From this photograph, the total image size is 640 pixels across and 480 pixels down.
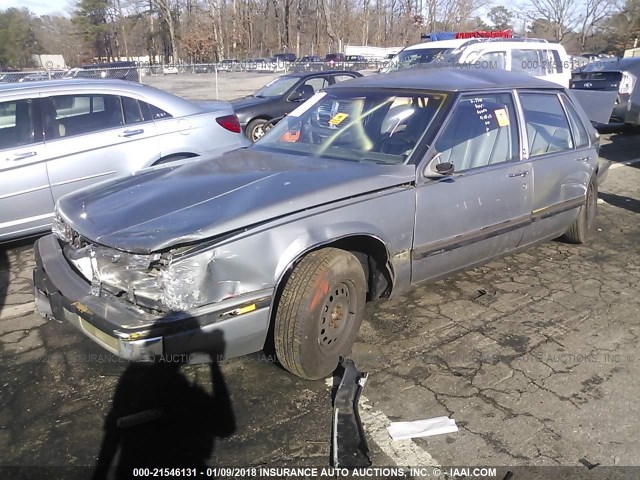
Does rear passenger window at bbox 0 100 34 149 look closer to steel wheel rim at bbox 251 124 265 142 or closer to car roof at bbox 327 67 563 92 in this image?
car roof at bbox 327 67 563 92

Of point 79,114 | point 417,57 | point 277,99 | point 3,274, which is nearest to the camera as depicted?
point 3,274

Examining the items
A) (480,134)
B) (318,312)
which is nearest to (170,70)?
(480,134)

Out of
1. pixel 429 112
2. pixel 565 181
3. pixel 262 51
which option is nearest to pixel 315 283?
pixel 429 112

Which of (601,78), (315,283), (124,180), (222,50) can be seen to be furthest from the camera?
(222,50)

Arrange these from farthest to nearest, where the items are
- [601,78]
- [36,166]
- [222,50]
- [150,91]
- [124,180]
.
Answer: [222,50] < [601,78] < [150,91] < [36,166] < [124,180]

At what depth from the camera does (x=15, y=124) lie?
5.11 m

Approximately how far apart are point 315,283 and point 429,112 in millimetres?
1611

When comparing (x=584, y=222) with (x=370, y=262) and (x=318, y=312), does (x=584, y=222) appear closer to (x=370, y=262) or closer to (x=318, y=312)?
(x=370, y=262)

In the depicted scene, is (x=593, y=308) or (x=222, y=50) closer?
(x=593, y=308)

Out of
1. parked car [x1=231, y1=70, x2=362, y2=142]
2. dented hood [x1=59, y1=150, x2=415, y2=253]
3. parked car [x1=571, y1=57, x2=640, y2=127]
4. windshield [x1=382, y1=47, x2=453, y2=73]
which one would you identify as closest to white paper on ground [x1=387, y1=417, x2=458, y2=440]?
dented hood [x1=59, y1=150, x2=415, y2=253]

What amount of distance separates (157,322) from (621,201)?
21.8 feet

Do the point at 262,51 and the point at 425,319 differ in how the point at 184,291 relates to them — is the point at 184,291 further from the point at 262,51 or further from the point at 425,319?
the point at 262,51

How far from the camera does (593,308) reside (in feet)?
13.7

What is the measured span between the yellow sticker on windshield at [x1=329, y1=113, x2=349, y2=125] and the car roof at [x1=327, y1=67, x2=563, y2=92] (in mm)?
336
